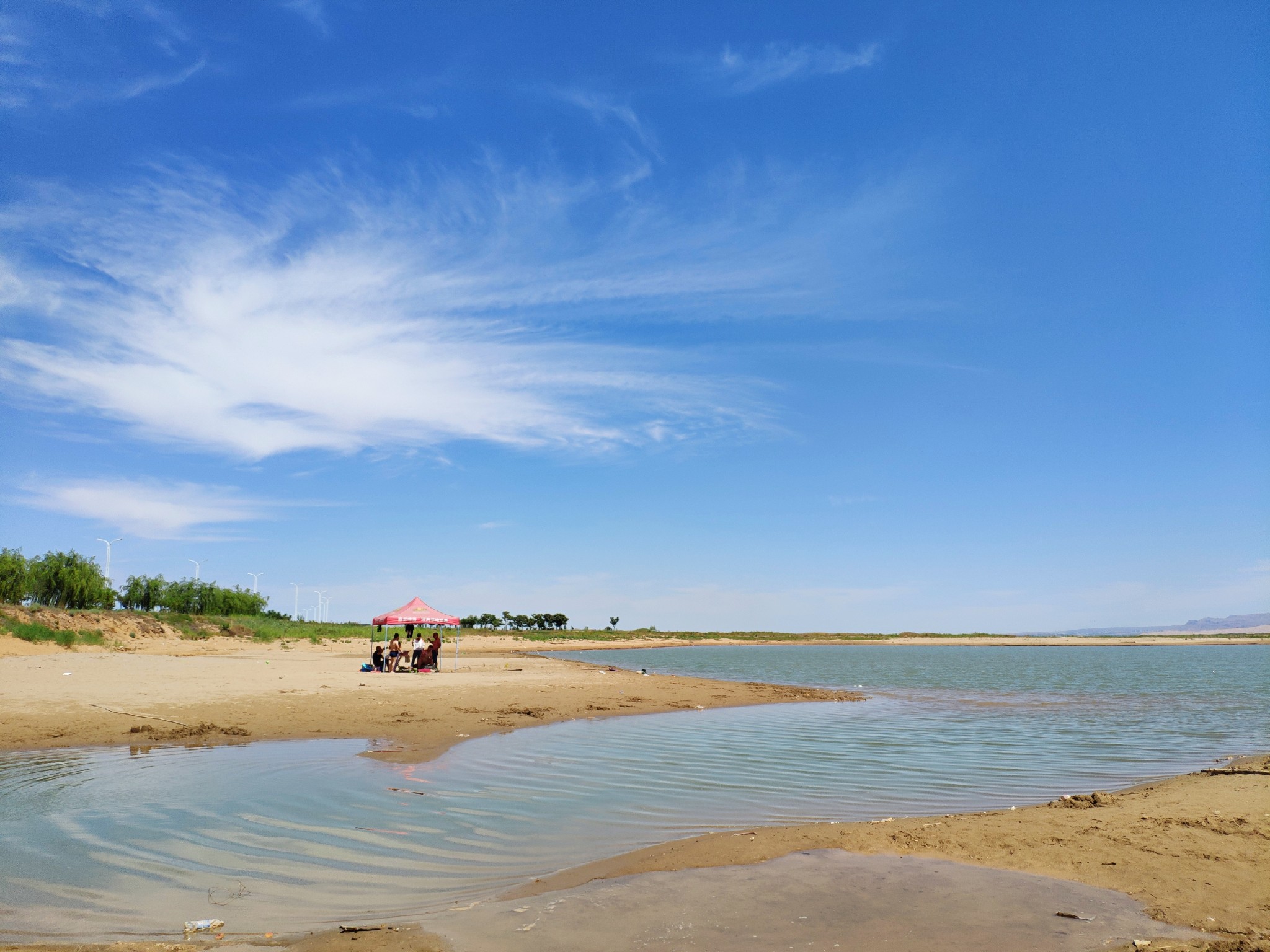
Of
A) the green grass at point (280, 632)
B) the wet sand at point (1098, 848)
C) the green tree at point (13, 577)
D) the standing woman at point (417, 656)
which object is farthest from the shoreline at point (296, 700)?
the green tree at point (13, 577)

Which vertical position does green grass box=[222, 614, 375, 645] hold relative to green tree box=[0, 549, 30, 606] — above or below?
below

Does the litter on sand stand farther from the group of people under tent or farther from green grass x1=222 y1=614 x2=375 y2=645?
green grass x1=222 y1=614 x2=375 y2=645

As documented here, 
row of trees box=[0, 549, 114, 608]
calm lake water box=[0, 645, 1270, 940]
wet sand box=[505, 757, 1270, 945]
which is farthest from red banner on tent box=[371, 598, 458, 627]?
row of trees box=[0, 549, 114, 608]

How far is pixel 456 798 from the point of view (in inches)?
444

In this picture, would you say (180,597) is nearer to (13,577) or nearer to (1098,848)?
(13,577)

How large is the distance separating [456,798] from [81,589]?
79.5m

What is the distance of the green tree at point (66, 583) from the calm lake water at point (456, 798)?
71064mm

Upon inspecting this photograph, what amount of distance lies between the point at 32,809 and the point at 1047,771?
57.2ft

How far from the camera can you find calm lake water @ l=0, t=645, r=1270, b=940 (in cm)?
725

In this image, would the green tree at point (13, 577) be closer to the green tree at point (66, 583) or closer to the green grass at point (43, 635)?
the green tree at point (66, 583)

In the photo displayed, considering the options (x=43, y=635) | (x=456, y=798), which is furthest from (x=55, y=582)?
(x=456, y=798)

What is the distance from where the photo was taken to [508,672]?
3728 cm

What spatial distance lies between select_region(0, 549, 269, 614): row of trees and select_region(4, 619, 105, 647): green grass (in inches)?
594

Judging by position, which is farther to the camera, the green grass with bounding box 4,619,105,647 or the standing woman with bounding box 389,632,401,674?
the green grass with bounding box 4,619,105,647
